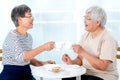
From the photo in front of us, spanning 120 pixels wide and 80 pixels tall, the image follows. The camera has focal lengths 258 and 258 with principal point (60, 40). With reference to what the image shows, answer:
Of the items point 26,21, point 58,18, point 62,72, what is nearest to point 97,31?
point 62,72

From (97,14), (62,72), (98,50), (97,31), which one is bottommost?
(62,72)

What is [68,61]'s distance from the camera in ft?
7.63

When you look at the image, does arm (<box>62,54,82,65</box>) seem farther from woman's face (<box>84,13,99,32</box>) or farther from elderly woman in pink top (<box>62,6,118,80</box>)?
woman's face (<box>84,13,99,32</box>)

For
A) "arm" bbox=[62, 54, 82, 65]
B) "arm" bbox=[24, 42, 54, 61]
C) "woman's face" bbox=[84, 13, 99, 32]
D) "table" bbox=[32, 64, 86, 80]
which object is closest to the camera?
"table" bbox=[32, 64, 86, 80]

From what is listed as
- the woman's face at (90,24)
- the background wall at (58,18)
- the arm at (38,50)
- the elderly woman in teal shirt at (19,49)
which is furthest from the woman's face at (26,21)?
the background wall at (58,18)

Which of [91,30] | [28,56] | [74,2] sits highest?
[74,2]

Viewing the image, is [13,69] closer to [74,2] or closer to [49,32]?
[49,32]

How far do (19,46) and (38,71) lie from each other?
0.26m

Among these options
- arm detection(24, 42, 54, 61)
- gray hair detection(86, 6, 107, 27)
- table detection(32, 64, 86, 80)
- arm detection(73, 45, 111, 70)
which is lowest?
table detection(32, 64, 86, 80)

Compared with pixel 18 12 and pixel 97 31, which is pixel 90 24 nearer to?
pixel 97 31

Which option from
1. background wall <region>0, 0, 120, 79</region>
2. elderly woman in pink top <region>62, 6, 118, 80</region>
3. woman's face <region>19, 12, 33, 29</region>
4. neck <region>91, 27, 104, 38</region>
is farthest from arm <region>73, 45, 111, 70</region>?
background wall <region>0, 0, 120, 79</region>

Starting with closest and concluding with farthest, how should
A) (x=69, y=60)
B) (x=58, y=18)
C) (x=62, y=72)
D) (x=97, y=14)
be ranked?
(x=62, y=72) < (x=97, y=14) < (x=69, y=60) < (x=58, y=18)

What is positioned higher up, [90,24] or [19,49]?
[90,24]

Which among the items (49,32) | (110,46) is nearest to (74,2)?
(49,32)
